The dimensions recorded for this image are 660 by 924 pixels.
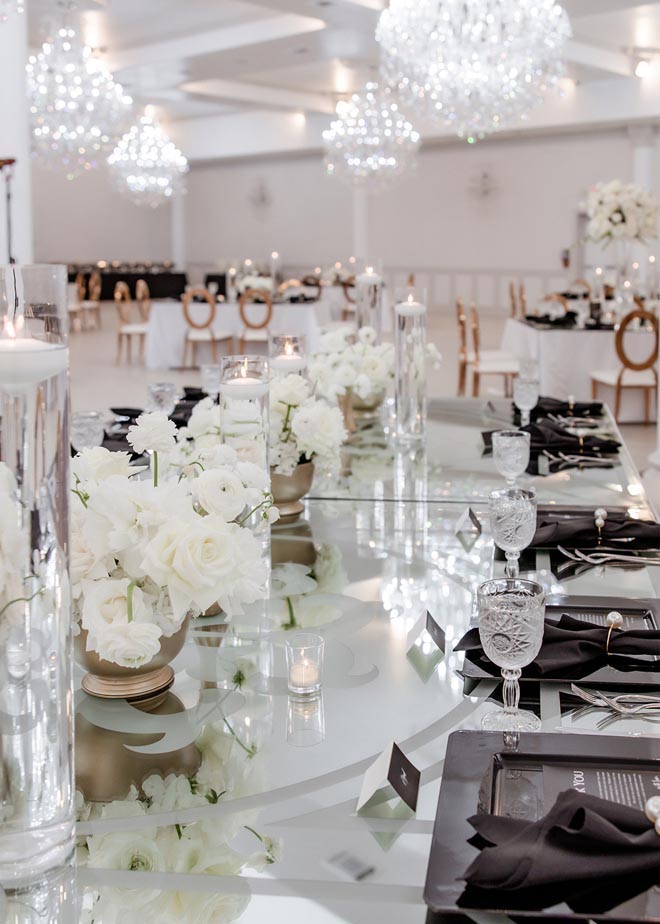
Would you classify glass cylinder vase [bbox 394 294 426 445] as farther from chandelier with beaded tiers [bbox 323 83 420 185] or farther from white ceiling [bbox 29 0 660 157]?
chandelier with beaded tiers [bbox 323 83 420 185]

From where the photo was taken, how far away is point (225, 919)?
0.96 metres

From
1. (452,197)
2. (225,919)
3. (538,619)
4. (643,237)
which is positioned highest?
(452,197)

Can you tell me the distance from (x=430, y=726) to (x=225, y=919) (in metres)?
0.45

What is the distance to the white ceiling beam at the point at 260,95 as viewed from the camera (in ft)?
48.0

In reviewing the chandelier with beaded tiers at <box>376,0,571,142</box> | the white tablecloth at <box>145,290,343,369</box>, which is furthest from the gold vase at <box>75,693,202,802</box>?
the white tablecloth at <box>145,290,343,369</box>

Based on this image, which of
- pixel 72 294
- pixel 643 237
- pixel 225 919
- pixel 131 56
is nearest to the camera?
pixel 225 919

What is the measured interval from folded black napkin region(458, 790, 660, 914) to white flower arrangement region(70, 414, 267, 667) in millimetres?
490

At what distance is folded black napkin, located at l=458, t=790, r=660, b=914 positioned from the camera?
0.95 metres

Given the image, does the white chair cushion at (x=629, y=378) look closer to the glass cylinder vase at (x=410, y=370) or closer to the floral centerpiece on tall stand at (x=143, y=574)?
the glass cylinder vase at (x=410, y=370)

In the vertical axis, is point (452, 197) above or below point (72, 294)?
above

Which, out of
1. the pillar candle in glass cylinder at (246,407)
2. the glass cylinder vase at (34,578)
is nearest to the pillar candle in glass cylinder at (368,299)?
the pillar candle in glass cylinder at (246,407)

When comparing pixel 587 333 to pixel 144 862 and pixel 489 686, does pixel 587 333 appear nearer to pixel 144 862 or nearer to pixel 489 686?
pixel 489 686

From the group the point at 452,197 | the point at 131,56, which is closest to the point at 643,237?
the point at 131,56

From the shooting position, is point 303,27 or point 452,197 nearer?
point 303,27
